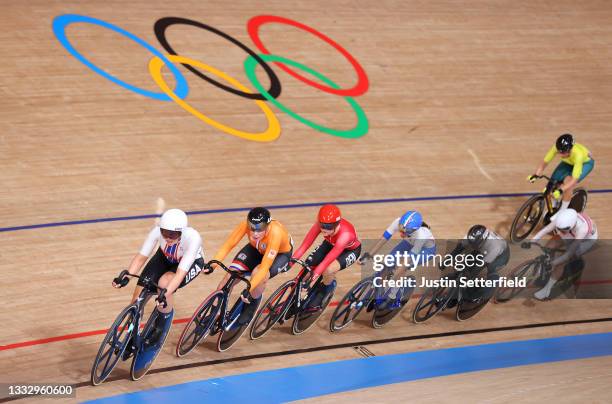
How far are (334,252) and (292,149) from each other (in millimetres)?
3212

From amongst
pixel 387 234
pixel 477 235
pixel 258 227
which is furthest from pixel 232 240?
pixel 477 235

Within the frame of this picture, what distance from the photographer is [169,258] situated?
5719 mm

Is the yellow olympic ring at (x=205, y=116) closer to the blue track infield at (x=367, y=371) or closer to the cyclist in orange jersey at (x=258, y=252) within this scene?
the cyclist in orange jersey at (x=258, y=252)

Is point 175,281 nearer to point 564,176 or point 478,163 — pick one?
point 564,176

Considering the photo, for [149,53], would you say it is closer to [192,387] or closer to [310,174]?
[310,174]

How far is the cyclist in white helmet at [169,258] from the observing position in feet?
17.6

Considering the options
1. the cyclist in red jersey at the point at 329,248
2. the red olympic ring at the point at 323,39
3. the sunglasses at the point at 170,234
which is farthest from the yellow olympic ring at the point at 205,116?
the sunglasses at the point at 170,234

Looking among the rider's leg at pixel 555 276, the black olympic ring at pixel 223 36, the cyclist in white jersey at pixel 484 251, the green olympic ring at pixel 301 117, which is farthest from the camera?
the black olympic ring at pixel 223 36

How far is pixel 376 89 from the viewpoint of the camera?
10.7m

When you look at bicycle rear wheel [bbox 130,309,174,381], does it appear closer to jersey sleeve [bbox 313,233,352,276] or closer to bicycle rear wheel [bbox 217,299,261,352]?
bicycle rear wheel [bbox 217,299,261,352]

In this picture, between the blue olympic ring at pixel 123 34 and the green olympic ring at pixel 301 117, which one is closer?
the blue olympic ring at pixel 123 34

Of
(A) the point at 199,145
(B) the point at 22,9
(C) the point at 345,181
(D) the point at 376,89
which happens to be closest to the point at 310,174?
(C) the point at 345,181

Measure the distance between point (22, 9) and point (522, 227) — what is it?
619cm

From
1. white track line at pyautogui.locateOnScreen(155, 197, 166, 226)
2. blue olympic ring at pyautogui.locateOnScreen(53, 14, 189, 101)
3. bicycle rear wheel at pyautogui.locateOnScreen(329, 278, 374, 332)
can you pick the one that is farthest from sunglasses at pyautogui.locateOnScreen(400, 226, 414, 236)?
blue olympic ring at pyautogui.locateOnScreen(53, 14, 189, 101)
